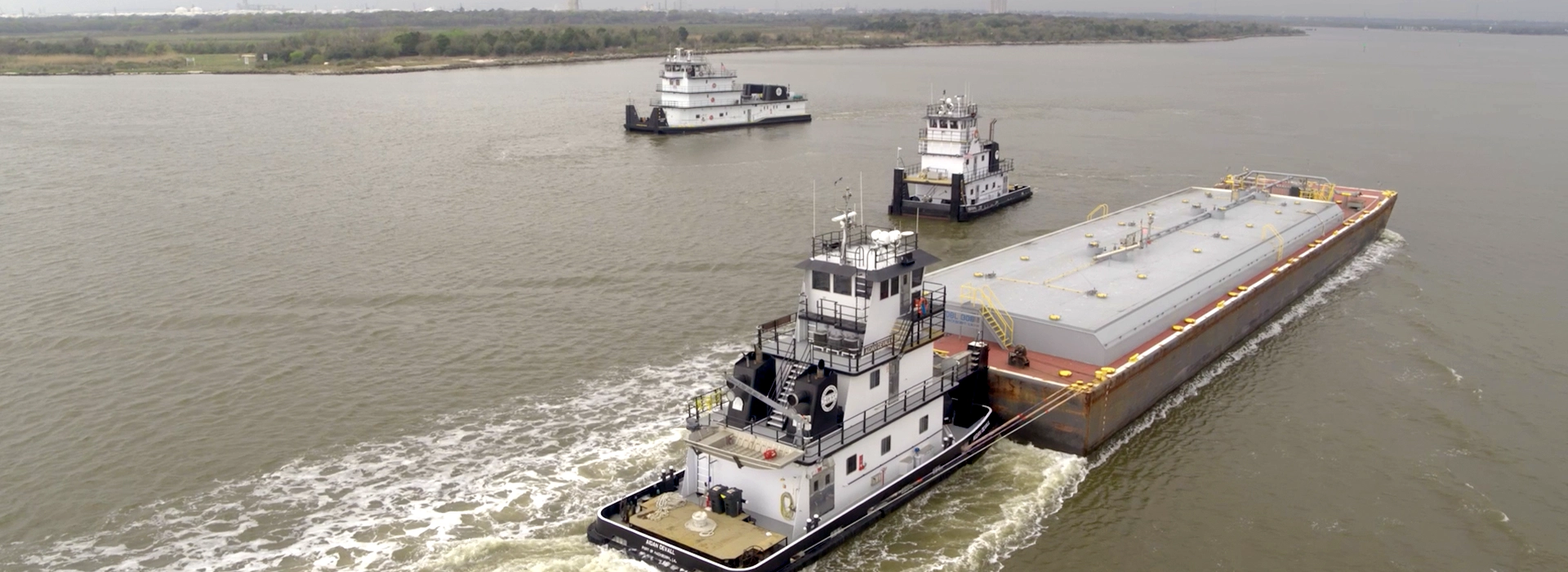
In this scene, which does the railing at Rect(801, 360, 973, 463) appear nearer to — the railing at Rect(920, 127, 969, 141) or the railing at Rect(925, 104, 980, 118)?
the railing at Rect(920, 127, 969, 141)

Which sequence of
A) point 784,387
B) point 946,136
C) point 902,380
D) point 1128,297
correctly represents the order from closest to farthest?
point 784,387, point 902,380, point 1128,297, point 946,136

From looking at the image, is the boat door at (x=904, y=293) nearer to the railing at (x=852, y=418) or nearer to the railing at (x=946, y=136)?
the railing at (x=852, y=418)

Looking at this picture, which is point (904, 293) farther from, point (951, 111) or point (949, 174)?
point (951, 111)

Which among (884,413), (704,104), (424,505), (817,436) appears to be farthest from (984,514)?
(704,104)

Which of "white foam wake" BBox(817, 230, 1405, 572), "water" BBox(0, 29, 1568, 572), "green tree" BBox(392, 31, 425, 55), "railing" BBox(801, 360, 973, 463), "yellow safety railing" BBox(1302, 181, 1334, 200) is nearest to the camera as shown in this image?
"railing" BBox(801, 360, 973, 463)

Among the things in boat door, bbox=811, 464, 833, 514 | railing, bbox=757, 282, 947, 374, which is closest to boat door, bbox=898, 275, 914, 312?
railing, bbox=757, 282, 947, 374

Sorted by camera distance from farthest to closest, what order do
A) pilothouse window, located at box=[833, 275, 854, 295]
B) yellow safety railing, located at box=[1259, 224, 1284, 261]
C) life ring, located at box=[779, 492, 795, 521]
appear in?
1. yellow safety railing, located at box=[1259, 224, 1284, 261]
2. pilothouse window, located at box=[833, 275, 854, 295]
3. life ring, located at box=[779, 492, 795, 521]

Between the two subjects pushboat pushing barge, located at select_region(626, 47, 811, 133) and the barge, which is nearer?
the barge
